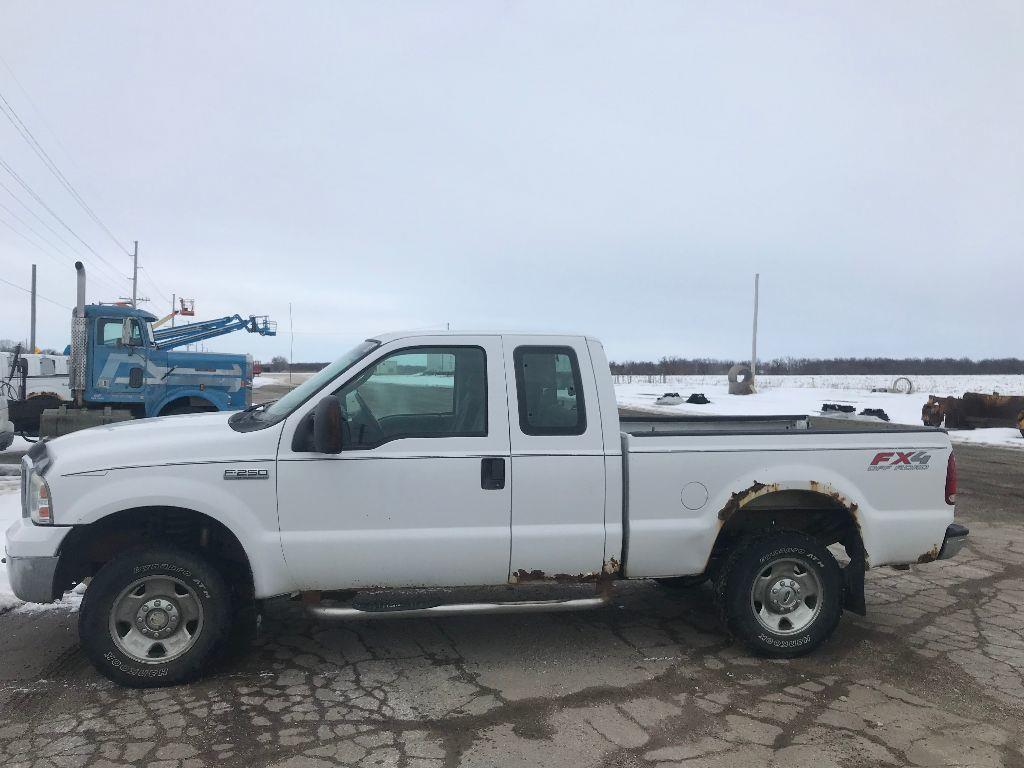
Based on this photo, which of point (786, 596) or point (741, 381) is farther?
point (741, 381)

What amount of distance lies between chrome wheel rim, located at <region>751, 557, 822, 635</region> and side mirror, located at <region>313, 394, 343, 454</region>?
8.91 ft

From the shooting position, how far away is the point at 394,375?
172 inches

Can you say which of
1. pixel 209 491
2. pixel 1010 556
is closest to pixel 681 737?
pixel 209 491

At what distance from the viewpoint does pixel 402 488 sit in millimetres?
4227

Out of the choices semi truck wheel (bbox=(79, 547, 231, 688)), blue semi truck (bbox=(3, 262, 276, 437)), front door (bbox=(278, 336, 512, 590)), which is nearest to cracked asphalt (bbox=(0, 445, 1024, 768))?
semi truck wheel (bbox=(79, 547, 231, 688))

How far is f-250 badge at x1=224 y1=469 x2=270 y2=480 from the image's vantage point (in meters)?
4.11

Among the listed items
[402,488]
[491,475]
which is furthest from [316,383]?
[491,475]

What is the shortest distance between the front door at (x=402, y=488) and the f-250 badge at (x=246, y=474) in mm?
98

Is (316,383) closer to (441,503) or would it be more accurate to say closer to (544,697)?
(441,503)

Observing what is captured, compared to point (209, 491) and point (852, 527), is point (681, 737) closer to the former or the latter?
point (852, 527)

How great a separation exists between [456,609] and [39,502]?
2.36 m

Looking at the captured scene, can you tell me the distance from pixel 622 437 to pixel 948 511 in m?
2.19

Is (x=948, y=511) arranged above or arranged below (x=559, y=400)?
below

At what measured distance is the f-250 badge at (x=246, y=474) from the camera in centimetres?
411
